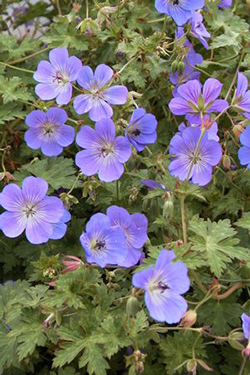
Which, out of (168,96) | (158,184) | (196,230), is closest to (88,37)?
(168,96)

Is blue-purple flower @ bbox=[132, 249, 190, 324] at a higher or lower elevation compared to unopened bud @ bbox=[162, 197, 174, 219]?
higher

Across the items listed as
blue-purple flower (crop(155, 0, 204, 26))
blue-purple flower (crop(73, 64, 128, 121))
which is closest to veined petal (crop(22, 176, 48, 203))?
blue-purple flower (crop(73, 64, 128, 121))

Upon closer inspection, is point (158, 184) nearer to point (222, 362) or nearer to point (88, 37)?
point (222, 362)

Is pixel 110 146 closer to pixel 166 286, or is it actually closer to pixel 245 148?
pixel 245 148

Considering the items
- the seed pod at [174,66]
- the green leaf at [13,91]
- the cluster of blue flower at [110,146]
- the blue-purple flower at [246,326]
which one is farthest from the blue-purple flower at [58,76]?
the blue-purple flower at [246,326]

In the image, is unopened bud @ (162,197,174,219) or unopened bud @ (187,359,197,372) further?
unopened bud @ (162,197,174,219)

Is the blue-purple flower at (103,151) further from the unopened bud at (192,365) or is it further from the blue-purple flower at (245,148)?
the unopened bud at (192,365)

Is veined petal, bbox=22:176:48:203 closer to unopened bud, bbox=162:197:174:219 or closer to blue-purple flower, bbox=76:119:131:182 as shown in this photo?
blue-purple flower, bbox=76:119:131:182
